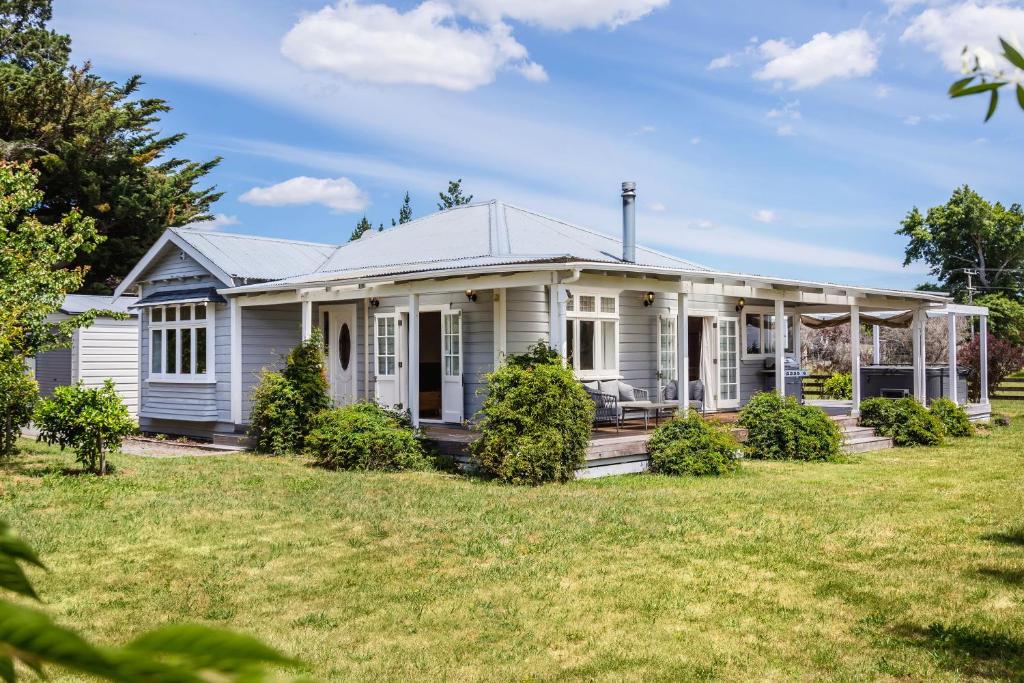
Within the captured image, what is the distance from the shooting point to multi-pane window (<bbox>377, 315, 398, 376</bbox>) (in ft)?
50.3

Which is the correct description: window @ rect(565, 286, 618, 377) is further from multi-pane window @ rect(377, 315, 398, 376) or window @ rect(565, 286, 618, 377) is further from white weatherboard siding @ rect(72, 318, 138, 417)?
white weatherboard siding @ rect(72, 318, 138, 417)

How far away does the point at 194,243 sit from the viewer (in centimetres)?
1691

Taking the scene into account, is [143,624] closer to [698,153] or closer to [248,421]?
[248,421]

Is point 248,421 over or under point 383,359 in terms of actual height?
under

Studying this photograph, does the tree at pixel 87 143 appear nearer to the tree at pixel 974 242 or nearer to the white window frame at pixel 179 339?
the white window frame at pixel 179 339

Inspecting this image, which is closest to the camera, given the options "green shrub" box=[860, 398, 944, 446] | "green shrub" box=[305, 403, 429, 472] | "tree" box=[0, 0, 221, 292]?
"green shrub" box=[305, 403, 429, 472]

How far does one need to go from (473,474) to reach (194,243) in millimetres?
8888

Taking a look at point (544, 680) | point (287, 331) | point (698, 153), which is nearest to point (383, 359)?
point (287, 331)

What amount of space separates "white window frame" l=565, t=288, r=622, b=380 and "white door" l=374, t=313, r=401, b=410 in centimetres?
319

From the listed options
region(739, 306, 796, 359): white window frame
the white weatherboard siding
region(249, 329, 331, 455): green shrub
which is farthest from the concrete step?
the white weatherboard siding

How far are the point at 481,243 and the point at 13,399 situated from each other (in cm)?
779

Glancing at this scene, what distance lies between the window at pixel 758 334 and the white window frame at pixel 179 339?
35.6 feet

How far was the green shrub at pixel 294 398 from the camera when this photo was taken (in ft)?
45.1

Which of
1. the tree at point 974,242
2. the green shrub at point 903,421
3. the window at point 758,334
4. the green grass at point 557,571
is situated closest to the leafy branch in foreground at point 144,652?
the green grass at point 557,571
